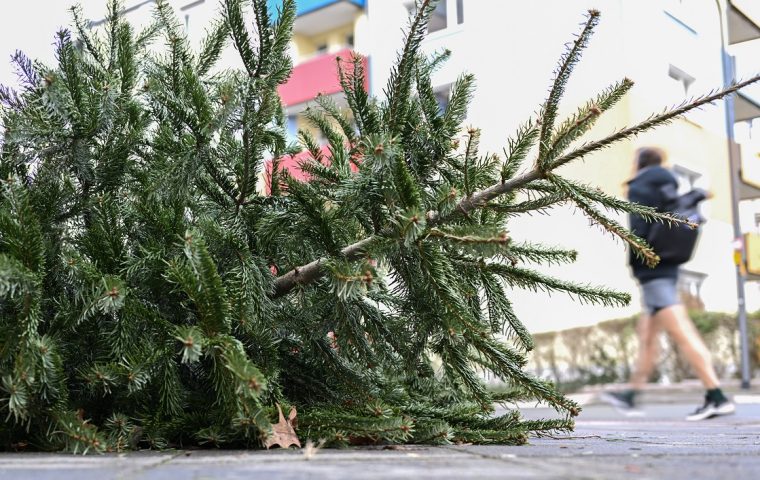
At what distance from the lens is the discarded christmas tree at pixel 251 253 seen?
184cm

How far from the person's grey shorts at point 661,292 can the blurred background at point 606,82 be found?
0.35 meters

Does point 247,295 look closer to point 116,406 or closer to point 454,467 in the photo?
point 116,406

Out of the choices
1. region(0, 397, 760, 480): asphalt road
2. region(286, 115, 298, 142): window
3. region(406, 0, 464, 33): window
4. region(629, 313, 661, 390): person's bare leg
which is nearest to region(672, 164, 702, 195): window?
region(629, 313, 661, 390): person's bare leg

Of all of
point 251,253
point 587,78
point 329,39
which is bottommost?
point 251,253

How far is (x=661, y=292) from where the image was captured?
4934 mm

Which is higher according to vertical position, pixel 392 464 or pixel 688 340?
pixel 688 340

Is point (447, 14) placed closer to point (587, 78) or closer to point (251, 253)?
point (251, 253)

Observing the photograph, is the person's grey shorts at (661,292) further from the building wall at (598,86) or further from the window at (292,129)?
the window at (292,129)

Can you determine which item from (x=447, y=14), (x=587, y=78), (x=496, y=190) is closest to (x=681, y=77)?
(x=587, y=78)

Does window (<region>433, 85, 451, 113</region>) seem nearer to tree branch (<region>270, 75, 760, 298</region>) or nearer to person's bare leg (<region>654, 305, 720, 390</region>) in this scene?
tree branch (<region>270, 75, 760, 298</region>)

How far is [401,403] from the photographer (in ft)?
7.91

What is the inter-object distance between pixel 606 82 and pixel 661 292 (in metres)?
1.76

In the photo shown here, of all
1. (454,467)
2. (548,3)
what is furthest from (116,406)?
(548,3)

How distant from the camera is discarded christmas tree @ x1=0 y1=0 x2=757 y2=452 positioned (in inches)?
72.4
